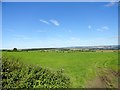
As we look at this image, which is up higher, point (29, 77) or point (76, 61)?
point (76, 61)

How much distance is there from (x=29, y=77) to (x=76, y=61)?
6.35 ft

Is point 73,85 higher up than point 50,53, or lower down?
lower down

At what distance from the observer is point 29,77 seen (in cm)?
517

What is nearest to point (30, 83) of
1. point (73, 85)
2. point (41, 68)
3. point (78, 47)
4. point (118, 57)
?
point (41, 68)

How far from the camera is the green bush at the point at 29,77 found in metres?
5.05

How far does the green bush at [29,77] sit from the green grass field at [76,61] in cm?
40

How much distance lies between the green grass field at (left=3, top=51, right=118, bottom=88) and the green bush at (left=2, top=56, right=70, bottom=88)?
396 millimetres

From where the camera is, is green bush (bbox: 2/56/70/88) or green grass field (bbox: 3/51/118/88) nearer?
green bush (bbox: 2/56/70/88)

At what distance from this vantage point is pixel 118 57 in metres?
7.00

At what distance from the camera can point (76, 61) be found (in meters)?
6.68

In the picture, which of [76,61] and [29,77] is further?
[76,61]

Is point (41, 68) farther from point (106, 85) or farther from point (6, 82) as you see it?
point (106, 85)

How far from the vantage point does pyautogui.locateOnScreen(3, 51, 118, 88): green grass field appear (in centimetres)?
590

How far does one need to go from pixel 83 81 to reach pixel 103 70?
1073 mm
